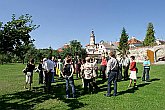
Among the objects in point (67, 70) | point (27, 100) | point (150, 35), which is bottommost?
point (27, 100)

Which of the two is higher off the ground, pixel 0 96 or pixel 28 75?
pixel 28 75

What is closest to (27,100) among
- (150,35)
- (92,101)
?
(92,101)

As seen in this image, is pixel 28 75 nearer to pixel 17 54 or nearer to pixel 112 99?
pixel 17 54

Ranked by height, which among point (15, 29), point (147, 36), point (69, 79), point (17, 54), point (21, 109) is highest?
point (147, 36)

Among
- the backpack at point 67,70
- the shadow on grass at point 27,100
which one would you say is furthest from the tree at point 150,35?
the backpack at point 67,70

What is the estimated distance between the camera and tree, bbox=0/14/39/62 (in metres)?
11.5

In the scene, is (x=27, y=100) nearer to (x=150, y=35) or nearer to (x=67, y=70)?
(x=67, y=70)

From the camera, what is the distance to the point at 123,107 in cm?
930

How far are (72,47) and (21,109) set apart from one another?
8980 cm

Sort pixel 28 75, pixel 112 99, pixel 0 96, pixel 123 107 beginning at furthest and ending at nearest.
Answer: pixel 28 75 < pixel 0 96 < pixel 112 99 < pixel 123 107

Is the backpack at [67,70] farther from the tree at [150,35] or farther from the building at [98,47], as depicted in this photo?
the building at [98,47]

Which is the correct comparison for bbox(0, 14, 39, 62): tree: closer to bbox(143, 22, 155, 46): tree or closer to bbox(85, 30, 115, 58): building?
bbox(143, 22, 155, 46): tree

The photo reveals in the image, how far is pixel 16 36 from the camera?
38.3 ft

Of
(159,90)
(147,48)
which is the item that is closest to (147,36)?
(147,48)
